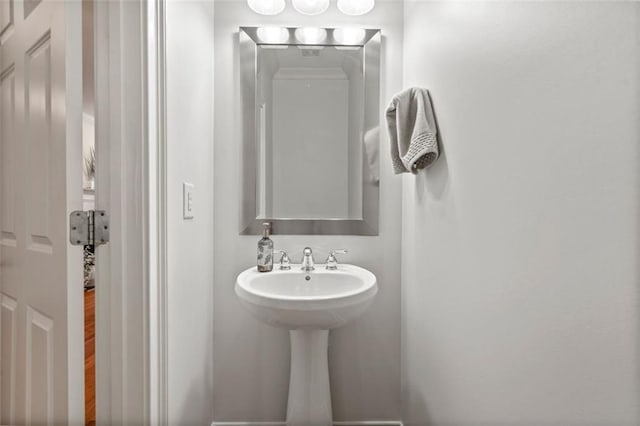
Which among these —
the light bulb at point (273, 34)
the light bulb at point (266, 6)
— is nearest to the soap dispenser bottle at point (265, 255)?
the light bulb at point (273, 34)

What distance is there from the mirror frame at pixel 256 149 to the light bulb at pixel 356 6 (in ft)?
0.27

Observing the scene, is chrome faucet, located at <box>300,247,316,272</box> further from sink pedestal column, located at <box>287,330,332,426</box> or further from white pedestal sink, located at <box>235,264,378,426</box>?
sink pedestal column, located at <box>287,330,332,426</box>

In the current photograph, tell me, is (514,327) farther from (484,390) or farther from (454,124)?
(454,124)

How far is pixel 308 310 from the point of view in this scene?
970 mm

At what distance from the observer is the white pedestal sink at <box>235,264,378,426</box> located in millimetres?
980

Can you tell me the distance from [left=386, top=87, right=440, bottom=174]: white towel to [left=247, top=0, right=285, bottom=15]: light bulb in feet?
2.33

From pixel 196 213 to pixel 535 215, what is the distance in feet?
3.37

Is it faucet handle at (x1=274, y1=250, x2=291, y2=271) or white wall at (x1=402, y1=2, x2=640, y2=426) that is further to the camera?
faucet handle at (x1=274, y1=250, x2=291, y2=271)

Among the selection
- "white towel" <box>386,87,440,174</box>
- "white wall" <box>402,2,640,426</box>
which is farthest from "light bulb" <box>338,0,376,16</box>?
"white towel" <box>386,87,440,174</box>

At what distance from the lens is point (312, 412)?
119cm

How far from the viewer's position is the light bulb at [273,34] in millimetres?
1370

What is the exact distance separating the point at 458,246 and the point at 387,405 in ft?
3.08

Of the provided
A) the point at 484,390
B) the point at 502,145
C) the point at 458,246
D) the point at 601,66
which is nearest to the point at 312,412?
the point at 484,390

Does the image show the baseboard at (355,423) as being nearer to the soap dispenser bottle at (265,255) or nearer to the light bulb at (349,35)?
the soap dispenser bottle at (265,255)
